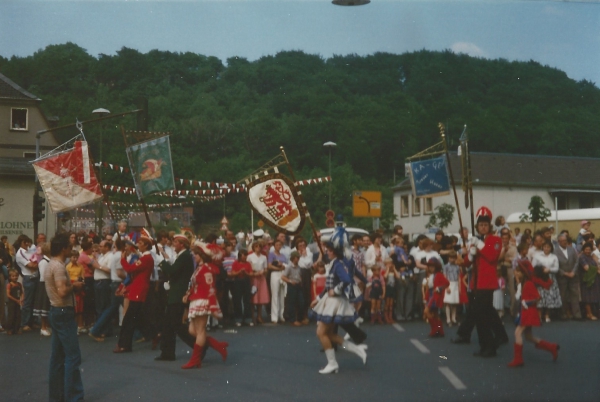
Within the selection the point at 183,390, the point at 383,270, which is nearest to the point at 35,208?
the point at 383,270

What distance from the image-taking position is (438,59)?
1025 inches

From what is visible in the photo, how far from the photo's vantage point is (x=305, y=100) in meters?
33.1

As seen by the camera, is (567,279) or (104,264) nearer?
(104,264)

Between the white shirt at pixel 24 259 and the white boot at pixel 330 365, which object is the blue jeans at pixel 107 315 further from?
the white boot at pixel 330 365

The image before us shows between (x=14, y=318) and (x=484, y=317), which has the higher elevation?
(x=484, y=317)

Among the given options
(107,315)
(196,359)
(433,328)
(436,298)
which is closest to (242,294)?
(107,315)

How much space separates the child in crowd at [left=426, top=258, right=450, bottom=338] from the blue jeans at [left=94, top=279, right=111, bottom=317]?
5768 millimetres

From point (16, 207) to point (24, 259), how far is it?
74.3 ft

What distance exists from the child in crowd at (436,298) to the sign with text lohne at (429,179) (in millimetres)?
2606

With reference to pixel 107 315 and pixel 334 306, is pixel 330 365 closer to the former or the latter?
pixel 334 306

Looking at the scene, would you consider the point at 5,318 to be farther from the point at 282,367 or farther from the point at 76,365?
the point at 76,365

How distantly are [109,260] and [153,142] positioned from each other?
287 centimetres

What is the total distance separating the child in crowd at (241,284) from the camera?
1845 centimetres

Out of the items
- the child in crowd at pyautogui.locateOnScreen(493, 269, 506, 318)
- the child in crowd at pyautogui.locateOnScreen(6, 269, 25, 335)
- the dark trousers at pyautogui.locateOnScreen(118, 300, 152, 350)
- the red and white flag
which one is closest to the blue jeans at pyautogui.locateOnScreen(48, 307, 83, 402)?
the dark trousers at pyautogui.locateOnScreen(118, 300, 152, 350)
